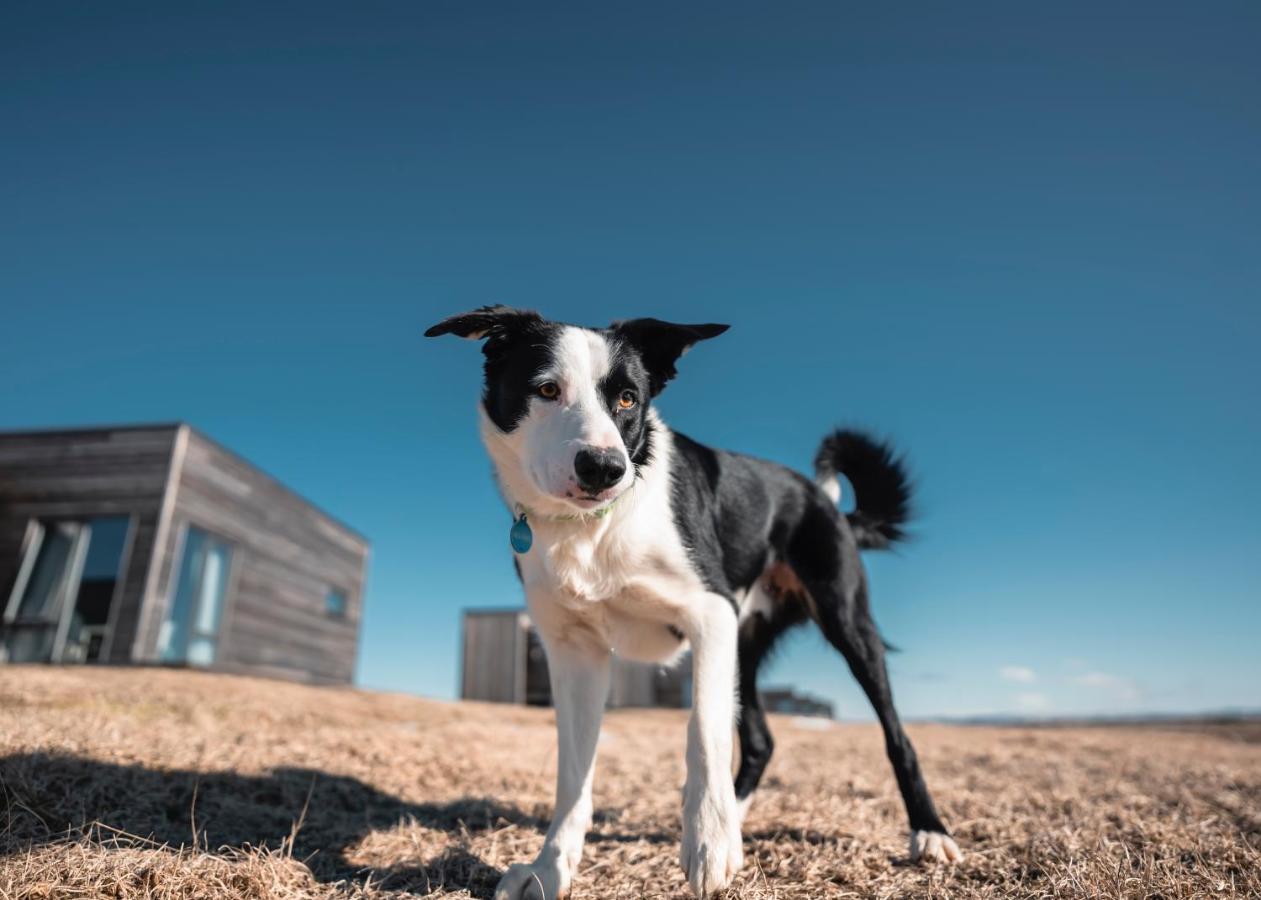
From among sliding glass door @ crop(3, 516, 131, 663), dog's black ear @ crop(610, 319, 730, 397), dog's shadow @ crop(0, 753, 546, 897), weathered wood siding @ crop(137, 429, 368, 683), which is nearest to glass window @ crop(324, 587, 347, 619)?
weathered wood siding @ crop(137, 429, 368, 683)

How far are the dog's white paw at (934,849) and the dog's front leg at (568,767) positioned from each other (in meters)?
1.31

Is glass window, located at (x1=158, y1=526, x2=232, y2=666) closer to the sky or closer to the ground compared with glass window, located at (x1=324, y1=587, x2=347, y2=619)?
closer to the ground

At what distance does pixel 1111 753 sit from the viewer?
9.30 metres

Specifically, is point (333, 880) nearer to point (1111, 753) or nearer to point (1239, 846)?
point (1239, 846)

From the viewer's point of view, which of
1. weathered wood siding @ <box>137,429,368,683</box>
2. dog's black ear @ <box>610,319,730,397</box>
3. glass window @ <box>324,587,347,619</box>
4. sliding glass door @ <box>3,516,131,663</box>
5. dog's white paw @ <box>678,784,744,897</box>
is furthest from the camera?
glass window @ <box>324,587,347,619</box>

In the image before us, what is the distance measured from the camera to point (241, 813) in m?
3.53

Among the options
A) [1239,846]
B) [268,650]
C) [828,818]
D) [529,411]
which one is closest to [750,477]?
[529,411]

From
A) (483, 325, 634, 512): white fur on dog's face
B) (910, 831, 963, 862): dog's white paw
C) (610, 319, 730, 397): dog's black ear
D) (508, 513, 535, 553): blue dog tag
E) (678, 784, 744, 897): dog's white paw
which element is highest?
(610, 319, 730, 397): dog's black ear

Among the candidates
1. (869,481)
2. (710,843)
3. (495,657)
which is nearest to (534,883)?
(710,843)

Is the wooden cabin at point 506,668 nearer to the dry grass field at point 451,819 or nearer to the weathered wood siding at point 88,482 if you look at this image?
the weathered wood siding at point 88,482

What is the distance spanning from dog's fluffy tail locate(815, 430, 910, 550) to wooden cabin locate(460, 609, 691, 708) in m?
13.7

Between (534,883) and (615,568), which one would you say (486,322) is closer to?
(615,568)

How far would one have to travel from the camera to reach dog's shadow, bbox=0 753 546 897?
2.82m

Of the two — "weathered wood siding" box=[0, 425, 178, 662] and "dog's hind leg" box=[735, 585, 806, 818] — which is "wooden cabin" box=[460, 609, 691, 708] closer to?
"weathered wood siding" box=[0, 425, 178, 662]
